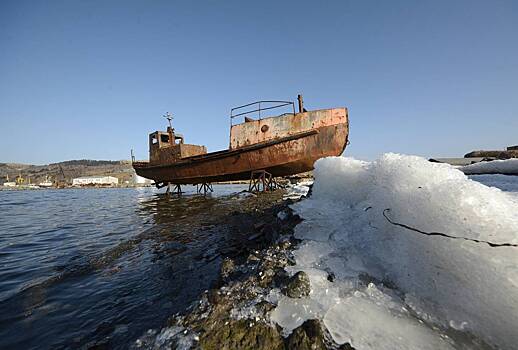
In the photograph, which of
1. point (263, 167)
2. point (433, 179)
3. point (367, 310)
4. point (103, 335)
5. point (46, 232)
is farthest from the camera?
point (263, 167)

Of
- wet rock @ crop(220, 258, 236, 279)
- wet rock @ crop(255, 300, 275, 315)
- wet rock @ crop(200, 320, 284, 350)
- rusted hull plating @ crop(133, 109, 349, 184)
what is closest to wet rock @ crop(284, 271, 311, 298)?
wet rock @ crop(255, 300, 275, 315)

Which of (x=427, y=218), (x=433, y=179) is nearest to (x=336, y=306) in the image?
(x=427, y=218)

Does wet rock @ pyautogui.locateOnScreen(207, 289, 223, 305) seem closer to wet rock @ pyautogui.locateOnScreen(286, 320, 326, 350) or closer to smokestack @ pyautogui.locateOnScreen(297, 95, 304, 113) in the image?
wet rock @ pyautogui.locateOnScreen(286, 320, 326, 350)

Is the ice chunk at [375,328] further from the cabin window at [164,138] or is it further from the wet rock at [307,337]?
the cabin window at [164,138]

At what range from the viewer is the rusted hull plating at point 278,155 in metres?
10.8

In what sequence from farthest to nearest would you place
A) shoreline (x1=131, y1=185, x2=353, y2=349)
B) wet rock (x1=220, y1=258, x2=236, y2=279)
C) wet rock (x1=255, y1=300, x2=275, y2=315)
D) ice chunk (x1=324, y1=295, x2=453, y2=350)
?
wet rock (x1=220, y1=258, x2=236, y2=279) → wet rock (x1=255, y1=300, x2=275, y2=315) → shoreline (x1=131, y1=185, x2=353, y2=349) → ice chunk (x1=324, y1=295, x2=453, y2=350)

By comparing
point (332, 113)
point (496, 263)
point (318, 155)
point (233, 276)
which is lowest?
point (233, 276)

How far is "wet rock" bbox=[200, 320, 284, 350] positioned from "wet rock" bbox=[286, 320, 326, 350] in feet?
0.24

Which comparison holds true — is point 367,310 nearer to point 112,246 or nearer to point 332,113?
point 112,246

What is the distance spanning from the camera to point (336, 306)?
1.40 m

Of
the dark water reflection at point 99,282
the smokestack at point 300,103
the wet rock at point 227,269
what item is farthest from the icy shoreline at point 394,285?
the smokestack at point 300,103

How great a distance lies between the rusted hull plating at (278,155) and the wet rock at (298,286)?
9.50 m

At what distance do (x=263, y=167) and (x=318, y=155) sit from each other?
2748mm

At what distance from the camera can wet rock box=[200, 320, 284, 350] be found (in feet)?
4.28
